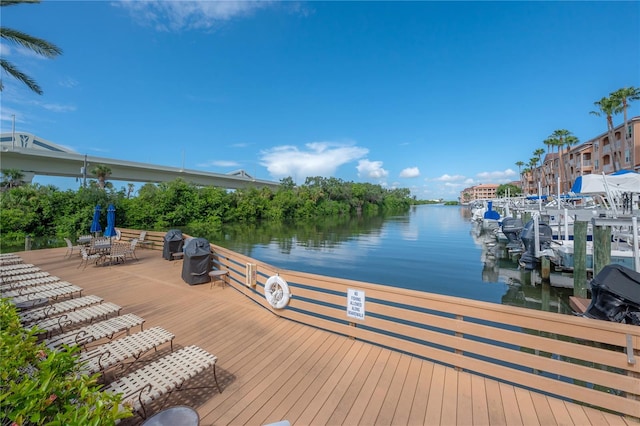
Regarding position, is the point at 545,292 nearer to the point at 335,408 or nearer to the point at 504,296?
the point at 504,296

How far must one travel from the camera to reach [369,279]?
409 inches

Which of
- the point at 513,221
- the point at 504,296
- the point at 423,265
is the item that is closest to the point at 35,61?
the point at 423,265

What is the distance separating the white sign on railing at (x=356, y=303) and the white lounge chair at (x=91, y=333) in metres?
2.74

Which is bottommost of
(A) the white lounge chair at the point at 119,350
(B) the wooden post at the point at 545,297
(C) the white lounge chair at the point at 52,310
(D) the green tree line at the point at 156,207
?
(B) the wooden post at the point at 545,297

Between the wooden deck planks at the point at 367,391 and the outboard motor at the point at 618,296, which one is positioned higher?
the outboard motor at the point at 618,296

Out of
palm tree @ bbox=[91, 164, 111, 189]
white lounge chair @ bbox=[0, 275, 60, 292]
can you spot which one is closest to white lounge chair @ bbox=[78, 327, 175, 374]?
white lounge chair @ bbox=[0, 275, 60, 292]

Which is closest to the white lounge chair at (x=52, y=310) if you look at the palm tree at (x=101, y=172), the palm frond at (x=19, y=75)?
the palm frond at (x=19, y=75)

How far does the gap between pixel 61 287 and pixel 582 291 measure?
12.2m

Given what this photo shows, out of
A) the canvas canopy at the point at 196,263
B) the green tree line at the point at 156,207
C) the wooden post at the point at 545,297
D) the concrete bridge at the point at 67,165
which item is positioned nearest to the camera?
the canvas canopy at the point at 196,263

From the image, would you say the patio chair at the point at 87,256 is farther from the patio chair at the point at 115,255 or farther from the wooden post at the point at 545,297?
the wooden post at the point at 545,297

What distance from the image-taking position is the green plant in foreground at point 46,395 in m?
1.31

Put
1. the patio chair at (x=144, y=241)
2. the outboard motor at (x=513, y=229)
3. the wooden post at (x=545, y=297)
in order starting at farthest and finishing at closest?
1. the outboard motor at (x=513, y=229)
2. the patio chair at (x=144, y=241)
3. the wooden post at (x=545, y=297)

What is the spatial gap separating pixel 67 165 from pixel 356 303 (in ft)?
101

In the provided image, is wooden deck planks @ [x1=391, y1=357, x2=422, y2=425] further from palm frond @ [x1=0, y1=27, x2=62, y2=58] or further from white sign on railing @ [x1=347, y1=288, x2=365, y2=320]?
palm frond @ [x1=0, y1=27, x2=62, y2=58]
